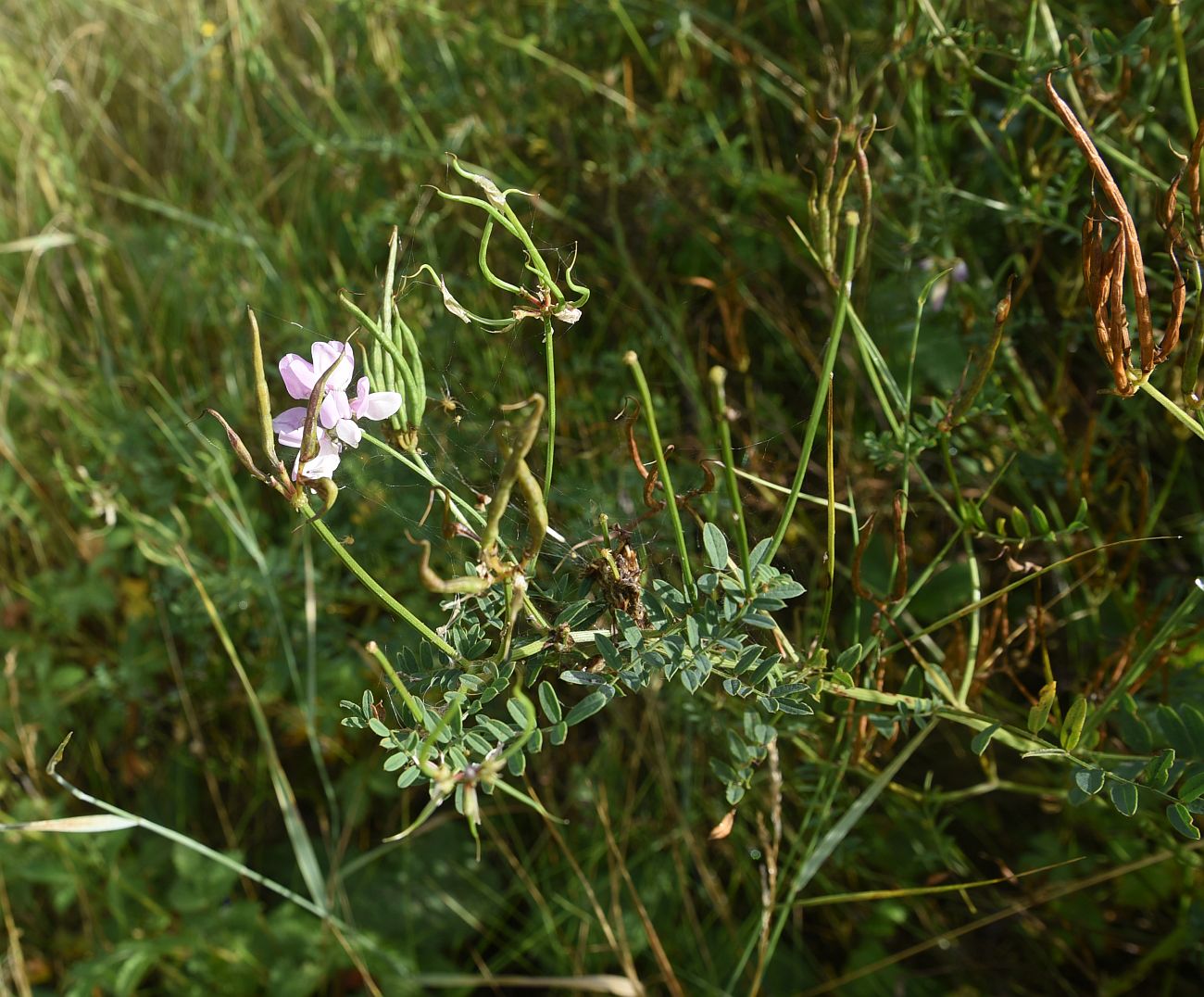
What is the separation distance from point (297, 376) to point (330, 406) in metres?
0.04

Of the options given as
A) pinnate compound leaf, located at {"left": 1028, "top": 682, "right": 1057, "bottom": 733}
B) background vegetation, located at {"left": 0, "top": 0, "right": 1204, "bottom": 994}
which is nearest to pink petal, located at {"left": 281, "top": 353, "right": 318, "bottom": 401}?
background vegetation, located at {"left": 0, "top": 0, "right": 1204, "bottom": 994}

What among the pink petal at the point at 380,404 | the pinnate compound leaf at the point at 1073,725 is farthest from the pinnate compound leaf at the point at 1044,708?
the pink petal at the point at 380,404

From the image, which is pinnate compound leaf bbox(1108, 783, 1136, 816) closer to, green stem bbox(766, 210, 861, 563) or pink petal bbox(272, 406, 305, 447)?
green stem bbox(766, 210, 861, 563)

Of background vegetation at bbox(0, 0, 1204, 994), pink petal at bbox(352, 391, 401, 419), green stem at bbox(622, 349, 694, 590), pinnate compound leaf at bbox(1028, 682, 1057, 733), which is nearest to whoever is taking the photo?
green stem at bbox(622, 349, 694, 590)

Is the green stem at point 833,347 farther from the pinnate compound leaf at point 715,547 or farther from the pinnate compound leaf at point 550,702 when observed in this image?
the pinnate compound leaf at point 550,702

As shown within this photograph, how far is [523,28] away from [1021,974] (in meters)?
1.92

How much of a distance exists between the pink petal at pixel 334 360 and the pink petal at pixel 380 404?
0.06 ft

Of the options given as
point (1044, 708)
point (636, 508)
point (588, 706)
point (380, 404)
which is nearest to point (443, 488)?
point (380, 404)

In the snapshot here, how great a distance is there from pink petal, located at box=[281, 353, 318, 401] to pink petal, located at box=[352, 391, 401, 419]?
4 cm

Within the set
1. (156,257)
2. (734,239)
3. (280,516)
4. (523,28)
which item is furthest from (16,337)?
(734,239)

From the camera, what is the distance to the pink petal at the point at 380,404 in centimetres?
69

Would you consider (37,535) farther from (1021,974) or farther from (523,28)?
(1021,974)

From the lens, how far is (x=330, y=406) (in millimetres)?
689

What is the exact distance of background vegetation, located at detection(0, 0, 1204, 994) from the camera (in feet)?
4.09
